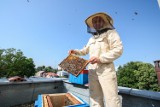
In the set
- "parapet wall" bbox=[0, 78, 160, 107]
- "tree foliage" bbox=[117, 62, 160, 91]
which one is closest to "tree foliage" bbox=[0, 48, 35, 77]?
"tree foliage" bbox=[117, 62, 160, 91]

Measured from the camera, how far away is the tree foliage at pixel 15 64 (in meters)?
38.4

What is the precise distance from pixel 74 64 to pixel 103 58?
50 centimetres

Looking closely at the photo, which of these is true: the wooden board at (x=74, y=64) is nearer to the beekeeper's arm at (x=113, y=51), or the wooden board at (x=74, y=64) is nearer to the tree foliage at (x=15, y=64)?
the beekeeper's arm at (x=113, y=51)

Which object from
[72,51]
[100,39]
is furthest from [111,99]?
[72,51]

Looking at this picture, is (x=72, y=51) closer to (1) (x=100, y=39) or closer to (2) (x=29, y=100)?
(1) (x=100, y=39)

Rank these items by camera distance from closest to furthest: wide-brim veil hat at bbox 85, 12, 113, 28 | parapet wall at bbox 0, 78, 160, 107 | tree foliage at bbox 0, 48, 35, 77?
wide-brim veil hat at bbox 85, 12, 113, 28, parapet wall at bbox 0, 78, 160, 107, tree foliage at bbox 0, 48, 35, 77

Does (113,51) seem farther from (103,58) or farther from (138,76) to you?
(138,76)

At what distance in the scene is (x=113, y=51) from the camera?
193cm

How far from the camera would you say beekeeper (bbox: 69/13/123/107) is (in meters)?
1.88

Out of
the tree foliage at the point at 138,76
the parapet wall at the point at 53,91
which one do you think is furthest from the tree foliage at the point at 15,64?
the parapet wall at the point at 53,91

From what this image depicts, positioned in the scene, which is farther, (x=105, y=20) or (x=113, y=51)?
(x=105, y=20)

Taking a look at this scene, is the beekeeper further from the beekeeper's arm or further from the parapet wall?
the parapet wall

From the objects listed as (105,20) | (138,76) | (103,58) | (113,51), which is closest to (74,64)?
(103,58)

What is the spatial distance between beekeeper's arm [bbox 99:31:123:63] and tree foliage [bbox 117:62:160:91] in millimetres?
32533
